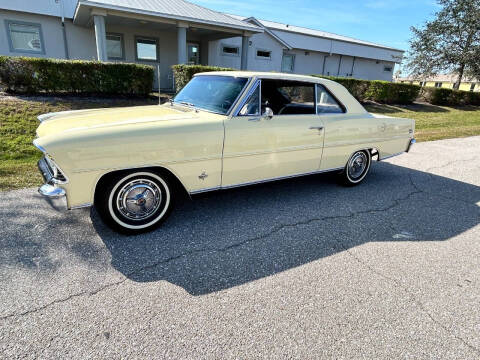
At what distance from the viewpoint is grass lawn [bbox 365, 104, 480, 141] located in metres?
10.9

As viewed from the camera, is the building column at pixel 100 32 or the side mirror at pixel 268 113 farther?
the building column at pixel 100 32

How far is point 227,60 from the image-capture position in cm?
1808

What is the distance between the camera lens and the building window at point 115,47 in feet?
48.7

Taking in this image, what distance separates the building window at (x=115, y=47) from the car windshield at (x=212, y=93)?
12.6m

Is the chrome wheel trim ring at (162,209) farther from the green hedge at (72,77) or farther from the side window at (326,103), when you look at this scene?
the green hedge at (72,77)

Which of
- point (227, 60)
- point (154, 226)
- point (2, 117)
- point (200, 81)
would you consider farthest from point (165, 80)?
point (154, 226)

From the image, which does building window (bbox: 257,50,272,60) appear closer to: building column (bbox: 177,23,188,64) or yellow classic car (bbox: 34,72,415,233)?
building column (bbox: 177,23,188,64)

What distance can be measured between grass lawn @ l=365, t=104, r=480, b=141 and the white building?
7675mm

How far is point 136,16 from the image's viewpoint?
12.2 m

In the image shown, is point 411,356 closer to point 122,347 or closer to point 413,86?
point 122,347

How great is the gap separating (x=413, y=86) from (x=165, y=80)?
14.5 metres

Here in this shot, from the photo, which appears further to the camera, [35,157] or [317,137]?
[35,157]

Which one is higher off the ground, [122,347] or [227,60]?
[227,60]

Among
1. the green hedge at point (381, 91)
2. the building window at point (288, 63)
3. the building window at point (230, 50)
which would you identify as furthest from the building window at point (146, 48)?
the building window at point (288, 63)
